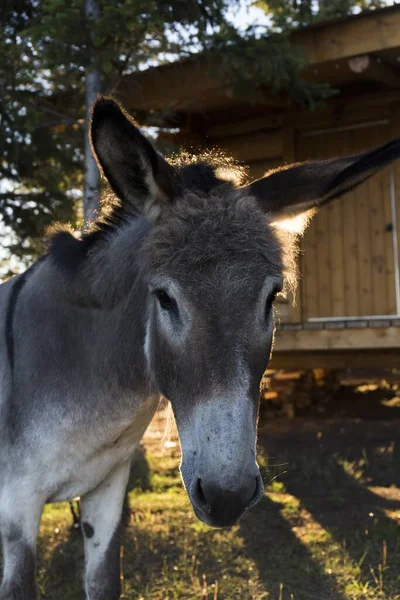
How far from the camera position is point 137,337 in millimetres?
2898

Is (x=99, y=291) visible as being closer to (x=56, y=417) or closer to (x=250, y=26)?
A: (x=56, y=417)

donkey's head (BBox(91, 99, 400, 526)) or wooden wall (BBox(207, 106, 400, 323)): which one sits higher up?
wooden wall (BBox(207, 106, 400, 323))

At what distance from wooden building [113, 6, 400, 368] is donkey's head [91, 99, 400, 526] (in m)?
4.89

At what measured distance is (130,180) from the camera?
2646 millimetres

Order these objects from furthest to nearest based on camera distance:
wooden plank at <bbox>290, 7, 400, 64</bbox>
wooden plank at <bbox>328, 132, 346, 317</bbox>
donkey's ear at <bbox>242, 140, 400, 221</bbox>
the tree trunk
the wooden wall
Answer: wooden plank at <bbox>328, 132, 346, 317</bbox> < the wooden wall < wooden plank at <bbox>290, 7, 400, 64</bbox> < the tree trunk < donkey's ear at <bbox>242, 140, 400, 221</bbox>

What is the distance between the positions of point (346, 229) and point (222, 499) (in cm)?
715

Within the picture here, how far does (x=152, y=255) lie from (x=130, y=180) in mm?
304

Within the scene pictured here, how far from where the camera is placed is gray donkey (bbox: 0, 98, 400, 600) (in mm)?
2254

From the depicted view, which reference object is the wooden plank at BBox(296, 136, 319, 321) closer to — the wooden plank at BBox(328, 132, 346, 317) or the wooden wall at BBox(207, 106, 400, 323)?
the wooden wall at BBox(207, 106, 400, 323)

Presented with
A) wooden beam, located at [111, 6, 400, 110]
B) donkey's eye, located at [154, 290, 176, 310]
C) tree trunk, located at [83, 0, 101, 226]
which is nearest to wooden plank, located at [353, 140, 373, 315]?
wooden beam, located at [111, 6, 400, 110]

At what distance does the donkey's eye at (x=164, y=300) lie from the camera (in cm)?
247

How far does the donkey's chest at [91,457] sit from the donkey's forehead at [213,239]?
85 cm

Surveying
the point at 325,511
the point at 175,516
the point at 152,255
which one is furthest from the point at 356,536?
the point at 152,255

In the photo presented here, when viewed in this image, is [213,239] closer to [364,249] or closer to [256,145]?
[364,249]
